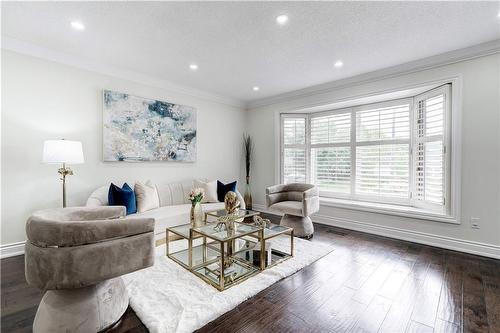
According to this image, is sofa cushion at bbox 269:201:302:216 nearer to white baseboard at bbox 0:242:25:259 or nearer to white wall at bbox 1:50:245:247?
white wall at bbox 1:50:245:247

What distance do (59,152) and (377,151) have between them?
458cm

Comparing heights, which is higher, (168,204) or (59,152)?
(59,152)

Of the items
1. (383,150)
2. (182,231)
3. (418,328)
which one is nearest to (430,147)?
(383,150)

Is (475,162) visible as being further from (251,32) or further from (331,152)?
(251,32)

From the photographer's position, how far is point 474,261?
8.71 ft

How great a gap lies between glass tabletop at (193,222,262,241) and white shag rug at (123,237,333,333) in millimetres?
414

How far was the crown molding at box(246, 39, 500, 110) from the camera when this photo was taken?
2779 millimetres

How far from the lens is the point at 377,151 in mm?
4008

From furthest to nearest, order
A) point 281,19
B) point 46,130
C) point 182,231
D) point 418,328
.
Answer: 1. point 46,130
2. point 182,231
3. point 281,19
4. point 418,328

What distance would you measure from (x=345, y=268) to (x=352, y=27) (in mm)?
2555

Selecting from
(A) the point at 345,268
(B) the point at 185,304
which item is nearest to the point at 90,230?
(B) the point at 185,304

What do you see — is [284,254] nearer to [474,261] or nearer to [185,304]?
[185,304]

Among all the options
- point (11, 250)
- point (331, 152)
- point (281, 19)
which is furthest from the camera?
point (331, 152)

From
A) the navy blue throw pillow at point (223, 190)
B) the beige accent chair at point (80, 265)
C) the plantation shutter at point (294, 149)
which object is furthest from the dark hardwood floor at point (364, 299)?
the plantation shutter at point (294, 149)
